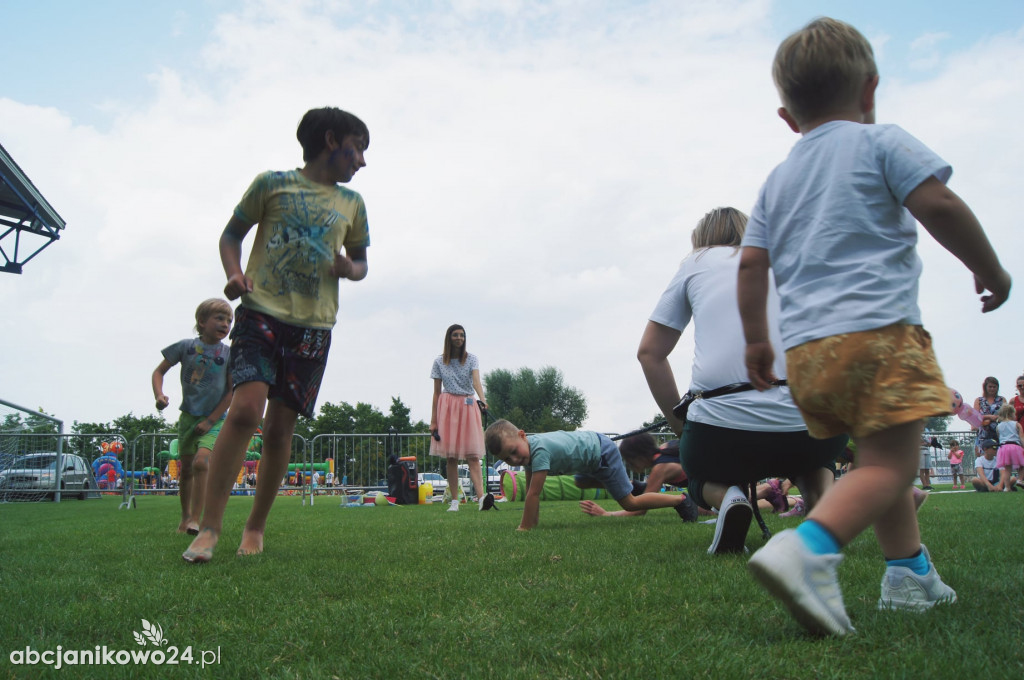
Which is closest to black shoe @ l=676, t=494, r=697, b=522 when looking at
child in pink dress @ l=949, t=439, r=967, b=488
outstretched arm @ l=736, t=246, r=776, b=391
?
outstretched arm @ l=736, t=246, r=776, b=391

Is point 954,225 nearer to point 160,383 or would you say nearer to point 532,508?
point 532,508

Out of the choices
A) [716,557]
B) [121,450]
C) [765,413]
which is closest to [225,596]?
[716,557]

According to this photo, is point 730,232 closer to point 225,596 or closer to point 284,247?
point 284,247

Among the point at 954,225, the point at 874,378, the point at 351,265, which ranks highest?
the point at 351,265

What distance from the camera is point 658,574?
2.81 metres

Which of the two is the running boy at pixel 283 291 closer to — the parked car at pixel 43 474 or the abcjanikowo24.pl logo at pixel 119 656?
the abcjanikowo24.pl logo at pixel 119 656

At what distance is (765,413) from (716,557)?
0.69 m

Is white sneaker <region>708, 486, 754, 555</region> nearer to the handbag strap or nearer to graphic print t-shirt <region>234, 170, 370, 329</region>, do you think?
the handbag strap

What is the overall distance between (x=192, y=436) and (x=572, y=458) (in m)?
3.10

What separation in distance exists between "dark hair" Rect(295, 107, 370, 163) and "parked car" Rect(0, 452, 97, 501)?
1263 cm

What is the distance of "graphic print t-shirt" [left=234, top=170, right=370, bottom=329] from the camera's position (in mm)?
3645

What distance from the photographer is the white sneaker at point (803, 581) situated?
1.63 meters

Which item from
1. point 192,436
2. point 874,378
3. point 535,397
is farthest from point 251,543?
point 535,397

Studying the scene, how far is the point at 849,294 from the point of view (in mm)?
1849
